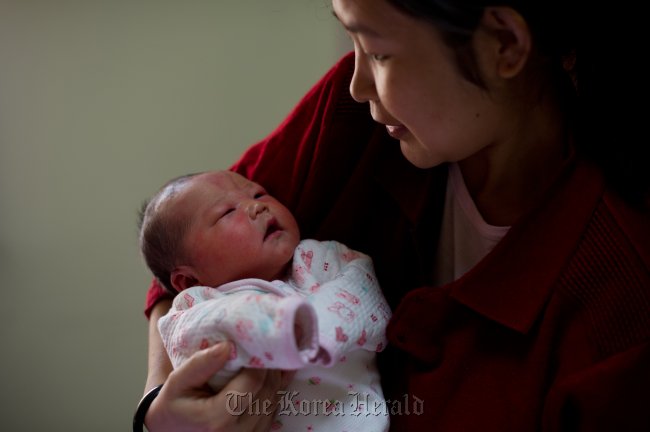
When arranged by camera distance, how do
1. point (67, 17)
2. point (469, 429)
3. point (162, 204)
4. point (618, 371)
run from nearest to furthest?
1. point (618, 371)
2. point (469, 429)
3. point (162, 204)
4. point (67, 17)

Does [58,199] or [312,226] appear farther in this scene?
[58,199]

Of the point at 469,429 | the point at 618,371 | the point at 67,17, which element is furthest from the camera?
the point at 67,17

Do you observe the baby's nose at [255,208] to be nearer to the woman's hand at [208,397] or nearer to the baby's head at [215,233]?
the baby's head at [215,233]

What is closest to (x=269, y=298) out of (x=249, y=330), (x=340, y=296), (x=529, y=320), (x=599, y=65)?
(x=249, y=330)

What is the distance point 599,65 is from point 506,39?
0.57 feet

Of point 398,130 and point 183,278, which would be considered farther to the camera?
point 183,278

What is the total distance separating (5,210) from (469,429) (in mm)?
1632

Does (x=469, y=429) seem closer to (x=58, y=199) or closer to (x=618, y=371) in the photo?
(x=618, y=371)

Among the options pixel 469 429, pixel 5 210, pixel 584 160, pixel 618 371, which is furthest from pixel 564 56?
pixel 5 210

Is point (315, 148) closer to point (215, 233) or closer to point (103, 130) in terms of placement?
point (215, 233)

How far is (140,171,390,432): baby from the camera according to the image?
0.96 meters

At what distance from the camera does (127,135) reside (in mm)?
2098

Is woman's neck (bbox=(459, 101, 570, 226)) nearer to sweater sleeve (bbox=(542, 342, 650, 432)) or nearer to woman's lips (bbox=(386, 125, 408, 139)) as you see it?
woman's lips (bbox=(386, 125, 408, 139))

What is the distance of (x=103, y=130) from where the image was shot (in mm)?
2088
